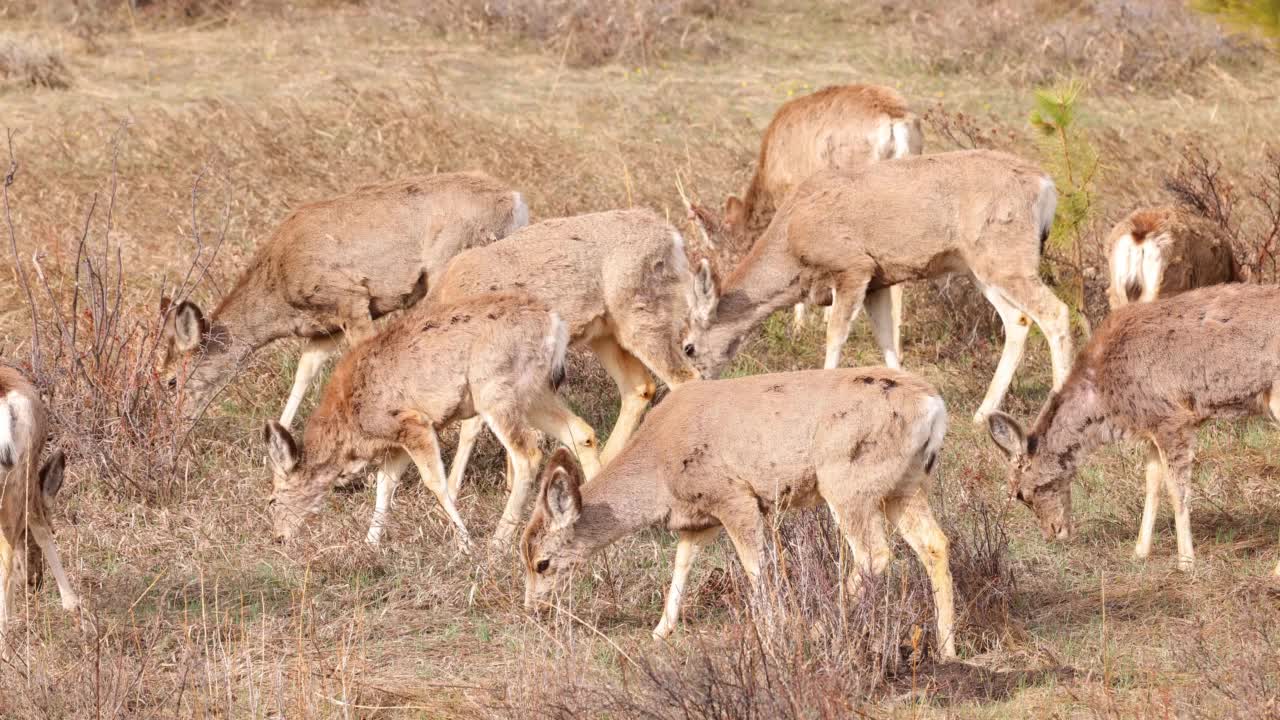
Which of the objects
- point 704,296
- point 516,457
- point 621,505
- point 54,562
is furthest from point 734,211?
point 54,562

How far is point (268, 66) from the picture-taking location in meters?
20.0

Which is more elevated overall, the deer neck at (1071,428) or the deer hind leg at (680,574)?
the deer neck at (1071,428)

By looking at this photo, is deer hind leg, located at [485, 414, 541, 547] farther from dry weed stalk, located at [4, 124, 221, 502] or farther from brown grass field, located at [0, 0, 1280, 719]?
dry weed stalk, located at [4, 124, 221, 502]

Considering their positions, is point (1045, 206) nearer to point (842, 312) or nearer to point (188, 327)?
point (842, 312)

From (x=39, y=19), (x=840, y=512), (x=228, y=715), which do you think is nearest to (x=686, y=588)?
(x=840, y=512)

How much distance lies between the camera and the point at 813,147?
13.9 metres

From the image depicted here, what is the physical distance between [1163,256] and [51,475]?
6.84 meters

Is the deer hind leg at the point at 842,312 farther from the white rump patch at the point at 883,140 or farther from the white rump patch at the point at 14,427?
the white rump patch at the point at 14,427

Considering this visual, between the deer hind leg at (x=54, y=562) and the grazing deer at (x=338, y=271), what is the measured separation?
312 cm

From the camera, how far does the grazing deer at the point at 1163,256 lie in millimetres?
11102

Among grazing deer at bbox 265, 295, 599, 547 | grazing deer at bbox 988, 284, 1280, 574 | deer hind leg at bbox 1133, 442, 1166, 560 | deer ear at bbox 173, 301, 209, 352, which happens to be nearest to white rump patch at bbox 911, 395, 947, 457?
grazing deer at bbox 988, 284, 1280, 574

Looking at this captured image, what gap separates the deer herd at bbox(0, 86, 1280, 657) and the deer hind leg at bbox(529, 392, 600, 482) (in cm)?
2

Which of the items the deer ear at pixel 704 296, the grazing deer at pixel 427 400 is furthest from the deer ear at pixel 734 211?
the grazing deer at pixel 427 400

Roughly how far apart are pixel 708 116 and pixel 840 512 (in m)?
11.2
